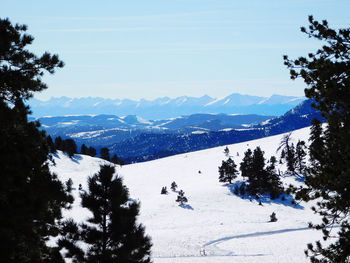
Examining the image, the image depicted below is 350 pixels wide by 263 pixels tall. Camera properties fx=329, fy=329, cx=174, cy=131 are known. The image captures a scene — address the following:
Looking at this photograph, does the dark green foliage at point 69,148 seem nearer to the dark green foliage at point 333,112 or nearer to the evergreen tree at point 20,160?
the evergreen tree at point 20,160

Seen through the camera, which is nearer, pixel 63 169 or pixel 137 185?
pixel 137 185

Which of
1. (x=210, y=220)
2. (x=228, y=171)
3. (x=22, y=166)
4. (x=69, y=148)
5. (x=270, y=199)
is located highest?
(x=69, y=148)

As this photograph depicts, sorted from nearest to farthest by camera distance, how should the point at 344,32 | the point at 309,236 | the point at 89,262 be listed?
the point at 344,32
the point at 89,262
the point at 309,236

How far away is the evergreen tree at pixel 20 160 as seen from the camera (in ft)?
28.8

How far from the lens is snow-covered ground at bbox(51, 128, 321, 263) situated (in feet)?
111

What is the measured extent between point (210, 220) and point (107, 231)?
1482 inches

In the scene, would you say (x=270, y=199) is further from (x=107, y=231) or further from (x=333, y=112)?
(x=333, y=112)

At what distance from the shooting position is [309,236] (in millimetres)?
39875

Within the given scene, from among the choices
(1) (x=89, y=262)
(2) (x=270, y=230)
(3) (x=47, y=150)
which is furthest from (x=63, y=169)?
(3) (x=47, y=150)

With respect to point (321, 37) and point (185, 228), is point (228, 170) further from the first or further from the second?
point (321, 37)

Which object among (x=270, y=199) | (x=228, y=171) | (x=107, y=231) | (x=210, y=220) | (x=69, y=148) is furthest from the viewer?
(x=69, y=148)

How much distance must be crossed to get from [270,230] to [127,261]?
112ft

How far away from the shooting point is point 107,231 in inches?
659

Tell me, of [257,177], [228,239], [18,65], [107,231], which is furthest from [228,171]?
[18,65]
